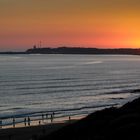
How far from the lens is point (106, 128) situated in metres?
20.2

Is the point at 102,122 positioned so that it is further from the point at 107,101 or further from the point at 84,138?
the point at 107,101

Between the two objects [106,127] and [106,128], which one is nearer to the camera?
[106,128]

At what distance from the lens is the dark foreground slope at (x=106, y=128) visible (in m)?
18.1

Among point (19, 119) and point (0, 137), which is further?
point (19, 119)

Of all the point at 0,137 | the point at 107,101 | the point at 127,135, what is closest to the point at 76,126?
the point at 127,135

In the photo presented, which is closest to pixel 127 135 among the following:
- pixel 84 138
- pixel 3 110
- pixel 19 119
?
pixel 84 138

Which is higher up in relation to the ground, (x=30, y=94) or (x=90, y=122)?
(x=90, y=122)

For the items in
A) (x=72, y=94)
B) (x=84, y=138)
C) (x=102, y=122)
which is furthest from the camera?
(x=72, y=94)

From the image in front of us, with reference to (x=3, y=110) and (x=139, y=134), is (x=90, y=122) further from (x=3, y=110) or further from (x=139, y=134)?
(x=3, y=110)

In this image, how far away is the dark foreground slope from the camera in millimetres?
18119

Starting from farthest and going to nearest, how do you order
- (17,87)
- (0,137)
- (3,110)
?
(17,87) < (3,110) < (0,137)

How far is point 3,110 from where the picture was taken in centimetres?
6469

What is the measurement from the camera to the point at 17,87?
10412cm

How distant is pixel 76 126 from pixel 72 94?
218 ft
